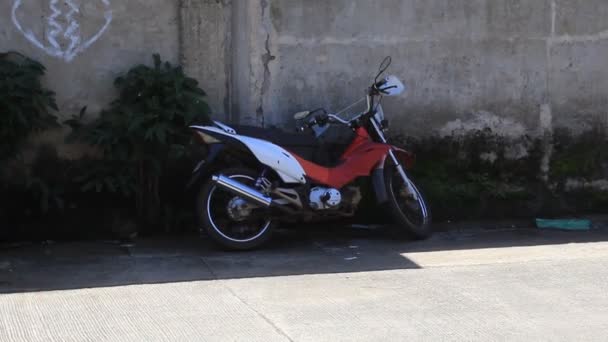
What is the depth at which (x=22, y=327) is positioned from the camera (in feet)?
16.4

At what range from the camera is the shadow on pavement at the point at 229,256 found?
620 cm

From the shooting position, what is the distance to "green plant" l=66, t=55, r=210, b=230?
23.3ft

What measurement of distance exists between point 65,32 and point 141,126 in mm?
1076

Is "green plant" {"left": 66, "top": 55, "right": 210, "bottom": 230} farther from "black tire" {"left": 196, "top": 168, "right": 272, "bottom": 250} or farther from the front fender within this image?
the front fender

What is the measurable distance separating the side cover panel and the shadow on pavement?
0.62 meters

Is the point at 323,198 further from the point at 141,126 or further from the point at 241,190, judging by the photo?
the point at 141,126

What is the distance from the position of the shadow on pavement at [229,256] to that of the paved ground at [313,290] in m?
0.01

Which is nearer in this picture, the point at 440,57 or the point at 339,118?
the point at 339,118

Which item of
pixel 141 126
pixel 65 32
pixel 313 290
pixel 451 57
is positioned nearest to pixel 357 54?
pixel 451 57

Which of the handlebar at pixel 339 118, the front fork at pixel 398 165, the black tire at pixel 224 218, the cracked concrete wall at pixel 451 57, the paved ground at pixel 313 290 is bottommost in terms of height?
the paved ground at pixel 313 290

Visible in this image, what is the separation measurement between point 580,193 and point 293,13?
340 centimetres

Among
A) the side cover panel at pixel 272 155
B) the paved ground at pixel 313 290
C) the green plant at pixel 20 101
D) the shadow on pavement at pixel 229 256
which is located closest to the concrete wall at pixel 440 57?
the side cover panel at pixel 272 155

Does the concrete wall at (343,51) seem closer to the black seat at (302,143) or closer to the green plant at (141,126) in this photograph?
the green plant at (141,126)

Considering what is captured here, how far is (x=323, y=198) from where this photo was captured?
23.8 ft
